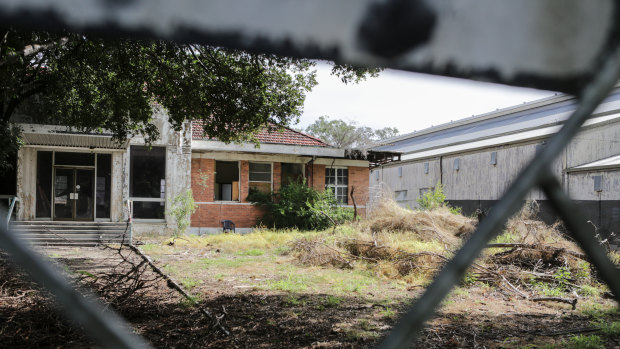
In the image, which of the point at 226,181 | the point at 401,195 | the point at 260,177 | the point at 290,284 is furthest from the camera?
the point at 401,195

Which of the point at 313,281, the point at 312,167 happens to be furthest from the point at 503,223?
the point at 312,167

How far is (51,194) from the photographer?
15500mm

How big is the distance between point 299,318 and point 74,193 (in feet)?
44.4

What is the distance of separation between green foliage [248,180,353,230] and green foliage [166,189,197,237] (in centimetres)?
309

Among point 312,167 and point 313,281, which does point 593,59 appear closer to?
point 313,281

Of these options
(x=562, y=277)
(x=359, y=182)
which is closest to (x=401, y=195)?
(x=359, y=182)

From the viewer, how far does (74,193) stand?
15828 millimetres

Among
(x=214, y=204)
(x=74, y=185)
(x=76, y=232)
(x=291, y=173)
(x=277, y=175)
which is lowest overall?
(x=76, y=232)

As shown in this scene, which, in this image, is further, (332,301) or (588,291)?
(588,291)

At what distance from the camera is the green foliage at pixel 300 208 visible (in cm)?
1738

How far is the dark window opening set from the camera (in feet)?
52.5

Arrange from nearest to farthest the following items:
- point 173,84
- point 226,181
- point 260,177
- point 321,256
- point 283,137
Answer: point 173,84 < point 321,256 < point 226,181 < point 260,177 < point 283,137

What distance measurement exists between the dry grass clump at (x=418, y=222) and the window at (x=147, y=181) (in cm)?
828

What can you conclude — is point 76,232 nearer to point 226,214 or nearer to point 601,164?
point 226,214
